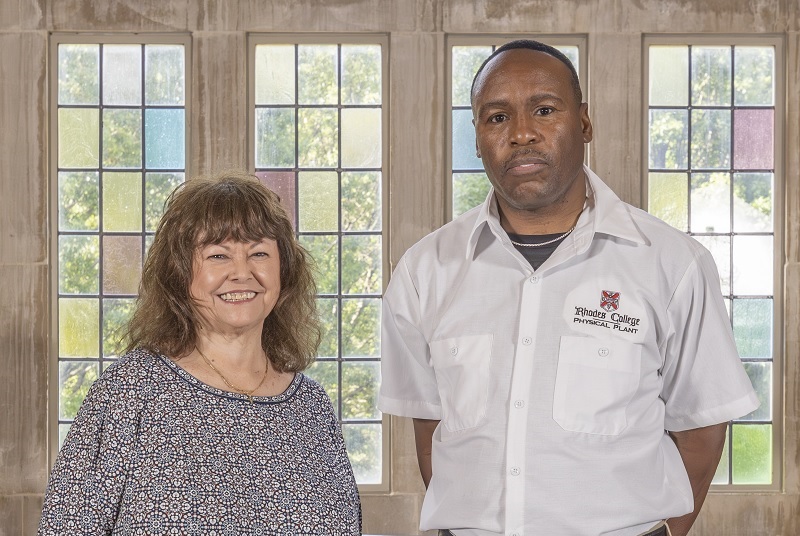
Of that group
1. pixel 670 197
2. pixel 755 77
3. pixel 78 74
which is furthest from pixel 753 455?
pixel 78 74

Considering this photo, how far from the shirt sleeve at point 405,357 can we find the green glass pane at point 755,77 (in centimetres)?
381

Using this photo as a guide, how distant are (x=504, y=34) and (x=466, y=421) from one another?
3.64m

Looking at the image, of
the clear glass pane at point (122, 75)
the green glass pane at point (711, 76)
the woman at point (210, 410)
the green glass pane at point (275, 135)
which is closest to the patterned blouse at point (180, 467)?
the woman at point (210, 410)

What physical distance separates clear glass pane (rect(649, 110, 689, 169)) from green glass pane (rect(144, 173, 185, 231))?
8.90 feet

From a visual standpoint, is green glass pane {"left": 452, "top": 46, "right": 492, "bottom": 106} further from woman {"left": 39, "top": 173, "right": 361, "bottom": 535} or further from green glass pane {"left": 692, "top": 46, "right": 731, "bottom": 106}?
woman {"left": 39, "top": 173, "right": 361, "bottom": 535}

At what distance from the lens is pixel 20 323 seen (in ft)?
16.6

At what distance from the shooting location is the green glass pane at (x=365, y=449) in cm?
521

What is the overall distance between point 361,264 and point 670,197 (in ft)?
5.93

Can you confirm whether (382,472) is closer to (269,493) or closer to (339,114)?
(339,114)

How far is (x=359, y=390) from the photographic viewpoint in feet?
17.2

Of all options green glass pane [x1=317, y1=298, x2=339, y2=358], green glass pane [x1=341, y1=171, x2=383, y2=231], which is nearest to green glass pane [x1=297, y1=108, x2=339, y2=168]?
green glass pane [x1=341, y1=171, x2=383, y2=231]

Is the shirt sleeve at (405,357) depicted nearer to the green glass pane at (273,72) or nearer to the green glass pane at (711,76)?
the green glass pane at (273,72)

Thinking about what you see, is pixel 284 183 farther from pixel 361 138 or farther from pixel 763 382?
pixel 763 382

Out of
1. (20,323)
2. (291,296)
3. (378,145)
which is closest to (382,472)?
(378,145)
